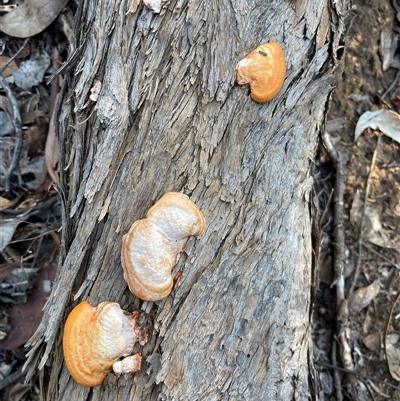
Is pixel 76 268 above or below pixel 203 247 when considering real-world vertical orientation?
below

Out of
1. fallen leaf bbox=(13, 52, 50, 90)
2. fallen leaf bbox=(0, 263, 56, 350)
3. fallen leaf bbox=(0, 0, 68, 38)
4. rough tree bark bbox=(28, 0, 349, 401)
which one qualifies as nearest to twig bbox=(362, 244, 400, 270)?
rough tree bark bbox=(28, 0, 349, 401)

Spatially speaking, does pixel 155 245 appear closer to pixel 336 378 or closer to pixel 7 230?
pixel 7 230

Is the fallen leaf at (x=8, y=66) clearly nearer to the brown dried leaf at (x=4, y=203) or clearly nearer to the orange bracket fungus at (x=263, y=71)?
the brown dried leaf at (x=4, y=203)

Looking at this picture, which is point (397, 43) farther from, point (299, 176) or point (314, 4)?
point (299, 176)

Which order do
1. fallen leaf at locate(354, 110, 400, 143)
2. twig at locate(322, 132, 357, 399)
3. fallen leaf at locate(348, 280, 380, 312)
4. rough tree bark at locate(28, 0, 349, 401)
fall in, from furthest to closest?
1. fallen leaf at locate(354, 110, 400, 143)
2. fallen leaf at locate(348, 280, 380, 312)
3. twig at locate(322, 132, 357, 399)
4. rough tree bark at locate(28, 0, 349, 401)

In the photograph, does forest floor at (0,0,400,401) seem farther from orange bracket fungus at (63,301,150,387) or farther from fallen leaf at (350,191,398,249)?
orange bracket fungus at (63,301,150,387)

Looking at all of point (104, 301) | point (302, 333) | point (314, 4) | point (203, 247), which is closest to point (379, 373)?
point (302, 333)
